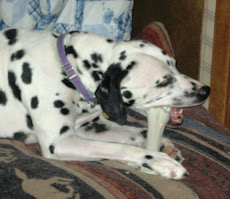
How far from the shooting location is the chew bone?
327 centimetres

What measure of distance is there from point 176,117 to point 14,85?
4.12ft

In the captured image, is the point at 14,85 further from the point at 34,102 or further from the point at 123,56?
the point at 123,56

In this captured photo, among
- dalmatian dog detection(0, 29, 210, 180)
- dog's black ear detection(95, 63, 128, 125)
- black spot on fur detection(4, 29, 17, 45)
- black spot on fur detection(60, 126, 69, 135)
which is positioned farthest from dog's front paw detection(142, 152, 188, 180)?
black spot on fur detection(4, 29, 17, 45)

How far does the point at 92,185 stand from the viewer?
2.71m

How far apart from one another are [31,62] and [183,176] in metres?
1.33

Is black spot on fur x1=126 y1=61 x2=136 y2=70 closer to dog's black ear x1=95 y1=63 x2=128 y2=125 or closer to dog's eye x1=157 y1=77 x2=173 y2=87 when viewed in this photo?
dog's black ear x1=95 y1=63 x2=128 y2=125

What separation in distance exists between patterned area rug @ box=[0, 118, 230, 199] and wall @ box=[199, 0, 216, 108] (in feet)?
2.26

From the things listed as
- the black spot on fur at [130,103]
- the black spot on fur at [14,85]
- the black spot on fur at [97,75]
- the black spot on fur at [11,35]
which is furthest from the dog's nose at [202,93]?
the black spot on fur at [11,35]

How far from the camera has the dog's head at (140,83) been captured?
3008mm

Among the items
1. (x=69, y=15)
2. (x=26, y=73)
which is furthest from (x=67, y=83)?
(x=69, y=15)

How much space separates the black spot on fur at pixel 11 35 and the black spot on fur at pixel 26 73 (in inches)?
10.3

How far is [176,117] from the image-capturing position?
3566 millimetres

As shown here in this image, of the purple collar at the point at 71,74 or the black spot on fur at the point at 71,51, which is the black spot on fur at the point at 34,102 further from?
the black spot on fur at the point at 71,51

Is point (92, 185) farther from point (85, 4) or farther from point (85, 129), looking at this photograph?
point (85, 4)
